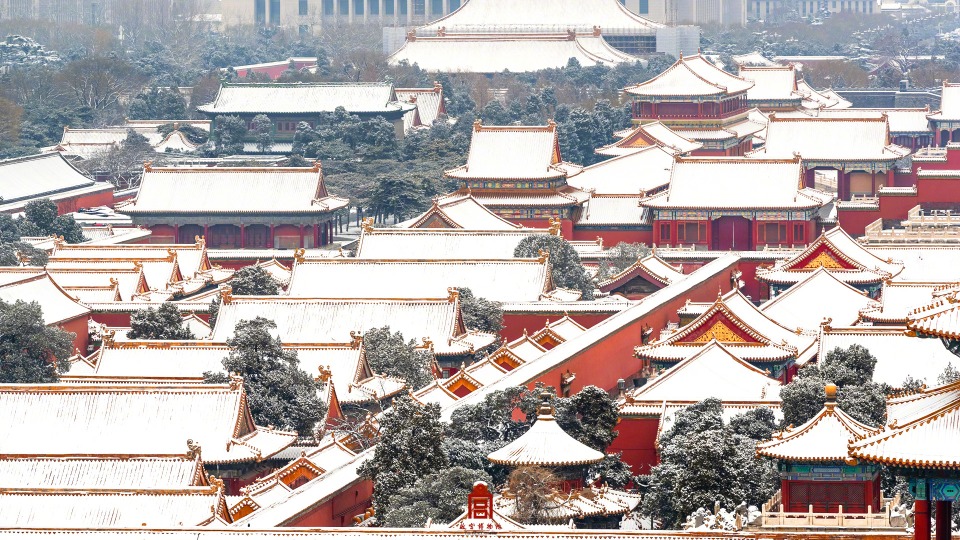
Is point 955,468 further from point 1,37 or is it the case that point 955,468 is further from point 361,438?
point 1,37

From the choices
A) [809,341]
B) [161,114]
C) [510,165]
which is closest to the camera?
[809,341]

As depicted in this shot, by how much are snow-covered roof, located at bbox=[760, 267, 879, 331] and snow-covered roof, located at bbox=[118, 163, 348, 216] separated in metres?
20.4

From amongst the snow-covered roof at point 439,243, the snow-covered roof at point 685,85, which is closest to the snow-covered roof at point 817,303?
the snow-covered roof at point 439,243

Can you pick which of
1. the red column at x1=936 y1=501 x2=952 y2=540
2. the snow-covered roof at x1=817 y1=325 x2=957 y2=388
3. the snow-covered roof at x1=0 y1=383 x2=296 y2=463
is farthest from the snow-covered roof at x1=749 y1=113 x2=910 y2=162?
the red column at x1=936 y1=501 x2=952 y2=540

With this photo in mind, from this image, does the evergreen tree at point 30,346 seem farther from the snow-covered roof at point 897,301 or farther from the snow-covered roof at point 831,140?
the snow-covered roof at point 831,140

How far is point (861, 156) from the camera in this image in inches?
2847

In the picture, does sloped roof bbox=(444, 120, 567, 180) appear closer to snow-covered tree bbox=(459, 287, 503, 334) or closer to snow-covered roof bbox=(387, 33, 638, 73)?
snow-covered tree bbox=(459, 287, 503, 334)

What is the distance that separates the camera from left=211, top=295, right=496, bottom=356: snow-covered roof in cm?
4547

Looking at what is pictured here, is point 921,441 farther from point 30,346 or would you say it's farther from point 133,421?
point 30,346

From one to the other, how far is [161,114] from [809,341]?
55405mm

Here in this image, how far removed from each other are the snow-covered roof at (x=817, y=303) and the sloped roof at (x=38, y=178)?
31.4 metres

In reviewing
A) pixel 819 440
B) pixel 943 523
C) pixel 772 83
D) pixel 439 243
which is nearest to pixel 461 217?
pixel 439 243

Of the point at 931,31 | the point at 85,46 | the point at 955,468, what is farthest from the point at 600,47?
the point at 955,468

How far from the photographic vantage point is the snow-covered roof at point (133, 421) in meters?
35.3
